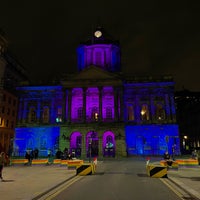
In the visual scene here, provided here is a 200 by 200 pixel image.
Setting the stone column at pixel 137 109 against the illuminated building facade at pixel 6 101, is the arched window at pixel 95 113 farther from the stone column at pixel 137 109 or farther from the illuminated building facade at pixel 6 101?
the illuminated building facade at pixel 6 101

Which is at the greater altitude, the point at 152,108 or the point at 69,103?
the point at 69,103

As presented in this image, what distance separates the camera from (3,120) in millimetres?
61531

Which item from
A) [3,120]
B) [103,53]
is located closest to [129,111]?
[103,53]

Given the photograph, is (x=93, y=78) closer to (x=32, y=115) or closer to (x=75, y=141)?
(x=75, y=141)

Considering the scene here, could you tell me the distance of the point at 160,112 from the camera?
177 feet

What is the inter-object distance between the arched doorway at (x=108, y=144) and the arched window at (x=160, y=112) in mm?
11664

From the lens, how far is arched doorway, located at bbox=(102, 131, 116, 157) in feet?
160

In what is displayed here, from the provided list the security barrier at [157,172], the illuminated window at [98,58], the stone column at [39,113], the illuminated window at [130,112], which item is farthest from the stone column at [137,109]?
the security barrier at [157,172]

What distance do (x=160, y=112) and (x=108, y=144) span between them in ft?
47.1

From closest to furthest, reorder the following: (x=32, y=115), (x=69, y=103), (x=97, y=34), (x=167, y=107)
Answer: (x=69, y=103), (x=167, y=107), (x=32, y=115), (x=97, y=34)

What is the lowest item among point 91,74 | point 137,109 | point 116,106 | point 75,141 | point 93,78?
point 75,141

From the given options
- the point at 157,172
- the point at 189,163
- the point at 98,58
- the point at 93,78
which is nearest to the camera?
the point at 157,172

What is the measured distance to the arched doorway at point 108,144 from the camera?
48.8m

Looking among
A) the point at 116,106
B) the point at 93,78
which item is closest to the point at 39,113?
the point at 93,78
